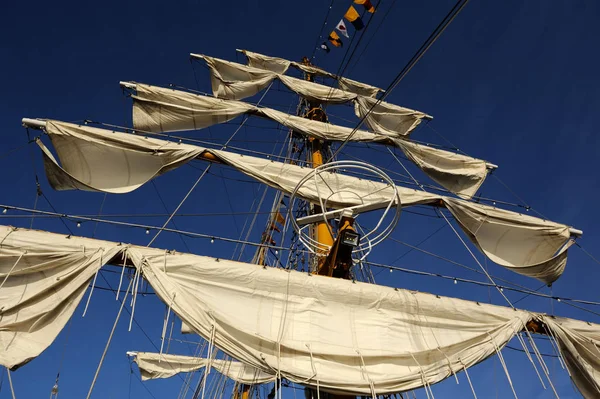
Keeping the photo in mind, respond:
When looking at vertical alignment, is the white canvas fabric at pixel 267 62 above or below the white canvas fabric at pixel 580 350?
above

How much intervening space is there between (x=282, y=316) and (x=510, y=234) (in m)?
6.76

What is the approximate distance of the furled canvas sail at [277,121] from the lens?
36.2 ft

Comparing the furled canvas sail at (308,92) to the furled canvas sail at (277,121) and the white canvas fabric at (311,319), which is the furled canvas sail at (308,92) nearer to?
the furled canvas sail at (277,121)

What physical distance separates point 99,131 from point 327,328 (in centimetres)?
618

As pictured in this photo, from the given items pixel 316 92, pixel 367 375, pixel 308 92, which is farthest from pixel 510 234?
pixel 308 92

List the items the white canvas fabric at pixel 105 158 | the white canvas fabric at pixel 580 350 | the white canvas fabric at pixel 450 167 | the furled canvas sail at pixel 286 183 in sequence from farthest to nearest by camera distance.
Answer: the white canvas fabric at pixel 450 167 → the furled canvas sail at pixel 286 183 → the white canvas fabric at pixel 105 158 → the white canvas fabric at pixel 580 350

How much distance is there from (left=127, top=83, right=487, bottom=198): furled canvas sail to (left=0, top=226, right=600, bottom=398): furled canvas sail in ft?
18.4

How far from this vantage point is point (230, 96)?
1384 centimetres

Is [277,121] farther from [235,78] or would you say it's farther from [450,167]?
[450,167]

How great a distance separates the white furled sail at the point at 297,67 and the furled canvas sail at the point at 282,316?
35.6ft

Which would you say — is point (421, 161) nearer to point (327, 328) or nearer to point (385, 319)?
point (385, 319)

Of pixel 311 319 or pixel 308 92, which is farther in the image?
pixel 308 92

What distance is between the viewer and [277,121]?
1223 cm

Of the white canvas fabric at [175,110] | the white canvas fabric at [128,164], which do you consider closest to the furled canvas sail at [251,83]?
the white canvas fabric at [175,110]
